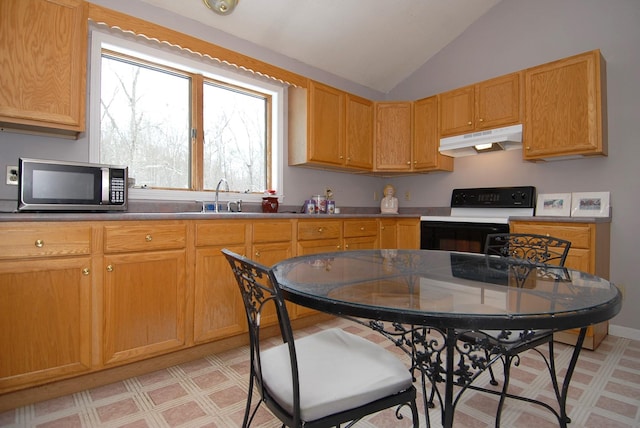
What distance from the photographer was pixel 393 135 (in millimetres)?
3953

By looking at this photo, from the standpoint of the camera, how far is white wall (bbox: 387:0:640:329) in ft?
8.95

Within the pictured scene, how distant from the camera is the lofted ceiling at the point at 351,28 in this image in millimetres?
2912

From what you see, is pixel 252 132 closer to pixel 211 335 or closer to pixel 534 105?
pixel 211 335

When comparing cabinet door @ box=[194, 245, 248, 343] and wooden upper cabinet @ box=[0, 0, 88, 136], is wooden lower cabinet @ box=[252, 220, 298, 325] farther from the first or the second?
wooden upper cabinet @ box=[0, 0, 88, 136]

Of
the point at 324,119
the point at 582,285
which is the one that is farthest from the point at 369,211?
the point at 582,285

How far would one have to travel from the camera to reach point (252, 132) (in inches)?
135

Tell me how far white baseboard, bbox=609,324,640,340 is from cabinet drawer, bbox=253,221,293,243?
2.74 m

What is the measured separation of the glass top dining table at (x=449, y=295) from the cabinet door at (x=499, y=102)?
2033mm

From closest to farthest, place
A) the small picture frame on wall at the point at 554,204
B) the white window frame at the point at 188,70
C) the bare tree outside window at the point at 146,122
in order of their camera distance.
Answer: the white window frame at the point at 188,70, the bare tree outside window at the point at 146,122, the small picture frame on wall at the point at 554,204

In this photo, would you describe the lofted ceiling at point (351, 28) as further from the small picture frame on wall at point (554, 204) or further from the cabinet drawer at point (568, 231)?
the cabinet drawer at point (568, 231)

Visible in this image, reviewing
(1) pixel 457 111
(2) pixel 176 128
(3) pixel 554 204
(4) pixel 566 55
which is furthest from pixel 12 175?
(4) pixel 566 55

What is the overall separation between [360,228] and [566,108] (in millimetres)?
1987

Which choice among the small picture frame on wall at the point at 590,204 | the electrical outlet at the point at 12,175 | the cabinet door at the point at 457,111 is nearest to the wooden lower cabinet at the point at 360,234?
the cabinet door at the point at 457,111

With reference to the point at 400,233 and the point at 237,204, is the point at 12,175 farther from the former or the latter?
the point at 400,233
